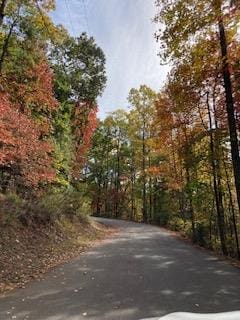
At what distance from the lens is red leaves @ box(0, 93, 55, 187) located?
12148 millimetres

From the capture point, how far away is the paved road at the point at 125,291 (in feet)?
18.0

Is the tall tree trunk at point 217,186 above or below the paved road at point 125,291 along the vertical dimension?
above

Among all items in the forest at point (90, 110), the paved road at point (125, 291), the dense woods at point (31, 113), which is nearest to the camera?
the paved road at point (125, 291)

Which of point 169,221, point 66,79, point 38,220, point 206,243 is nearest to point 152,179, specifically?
point 169,221

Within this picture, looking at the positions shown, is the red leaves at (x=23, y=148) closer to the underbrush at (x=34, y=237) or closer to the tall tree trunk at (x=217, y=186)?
the underbrush at (x=34, y=237)

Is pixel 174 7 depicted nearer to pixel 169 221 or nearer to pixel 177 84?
pixel 177 84

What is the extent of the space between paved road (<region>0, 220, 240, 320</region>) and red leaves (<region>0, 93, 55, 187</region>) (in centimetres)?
490

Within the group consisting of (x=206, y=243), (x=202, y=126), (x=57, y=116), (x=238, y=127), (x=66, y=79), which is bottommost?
(x=206, y=243)

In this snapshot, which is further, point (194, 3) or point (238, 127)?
point (238, 127)

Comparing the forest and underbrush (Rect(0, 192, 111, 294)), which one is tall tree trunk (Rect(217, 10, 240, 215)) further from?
underbrush (Rect(0, 192, 111, 294))

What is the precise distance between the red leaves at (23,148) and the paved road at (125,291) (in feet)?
16.1

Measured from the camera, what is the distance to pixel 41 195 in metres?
16.4

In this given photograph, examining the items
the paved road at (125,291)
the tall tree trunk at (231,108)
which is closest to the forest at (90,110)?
the tall tree trunk at (231,108)

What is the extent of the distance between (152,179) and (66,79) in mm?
19485
